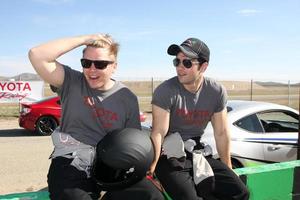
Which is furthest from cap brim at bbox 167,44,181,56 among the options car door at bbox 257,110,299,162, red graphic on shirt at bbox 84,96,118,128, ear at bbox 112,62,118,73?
car door at bbox 257,110,299,162

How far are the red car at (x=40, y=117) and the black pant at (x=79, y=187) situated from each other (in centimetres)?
1047

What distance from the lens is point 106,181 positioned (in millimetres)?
3135

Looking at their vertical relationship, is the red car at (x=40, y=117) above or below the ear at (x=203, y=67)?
below

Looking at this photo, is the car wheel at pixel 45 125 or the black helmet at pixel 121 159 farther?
the car wheel at pixel 45 125

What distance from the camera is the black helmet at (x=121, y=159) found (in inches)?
119

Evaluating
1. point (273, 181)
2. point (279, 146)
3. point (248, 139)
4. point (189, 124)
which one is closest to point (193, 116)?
point (189, 124)

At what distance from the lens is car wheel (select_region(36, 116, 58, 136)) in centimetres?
1344

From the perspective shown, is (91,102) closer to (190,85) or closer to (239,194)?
(190,85)

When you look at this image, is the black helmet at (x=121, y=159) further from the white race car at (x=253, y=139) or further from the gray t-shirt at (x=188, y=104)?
the white race car at (x=253, y=139)

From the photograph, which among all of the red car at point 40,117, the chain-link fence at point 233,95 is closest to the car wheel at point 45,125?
the red car at point 40,117

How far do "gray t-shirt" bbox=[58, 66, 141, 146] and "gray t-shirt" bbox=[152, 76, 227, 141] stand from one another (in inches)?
19.1

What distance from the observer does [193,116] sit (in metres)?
4.05

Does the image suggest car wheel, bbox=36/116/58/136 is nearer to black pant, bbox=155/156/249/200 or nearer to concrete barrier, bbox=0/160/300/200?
concrete barrier, bbox=0/160/300/200

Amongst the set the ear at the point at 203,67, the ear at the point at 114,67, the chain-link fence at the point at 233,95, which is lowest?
the chain-link fence at the point at 233,95
